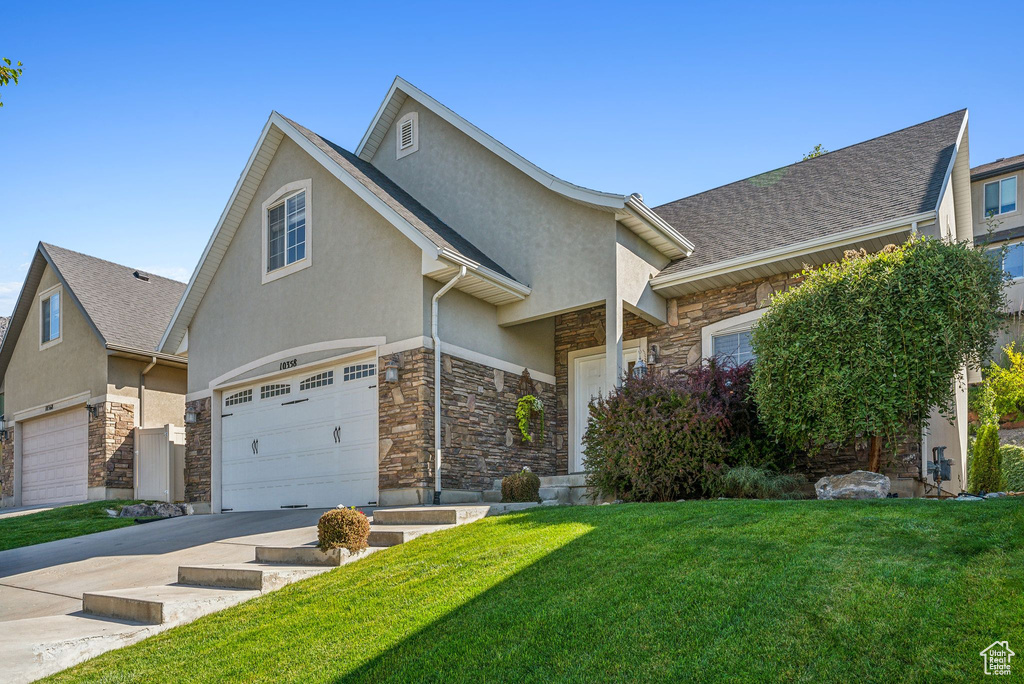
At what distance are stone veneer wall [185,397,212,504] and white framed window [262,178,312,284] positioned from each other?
2.93 meters

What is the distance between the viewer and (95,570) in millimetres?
9117

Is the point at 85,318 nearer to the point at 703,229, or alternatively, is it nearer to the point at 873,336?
the point at 703,229

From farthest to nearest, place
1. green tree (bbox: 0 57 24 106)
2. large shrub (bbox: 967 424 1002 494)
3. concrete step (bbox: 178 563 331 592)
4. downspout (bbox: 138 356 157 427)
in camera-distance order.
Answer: downspout (bbox: 138 356 157 427), large shrub (bbox: 967 424 1002 494), concrete step (bbox: 178 563 331 592), green tree (bbox: 0 57 24 106)

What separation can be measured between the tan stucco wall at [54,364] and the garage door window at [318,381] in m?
7.11

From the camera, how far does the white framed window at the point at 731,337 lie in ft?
38.5

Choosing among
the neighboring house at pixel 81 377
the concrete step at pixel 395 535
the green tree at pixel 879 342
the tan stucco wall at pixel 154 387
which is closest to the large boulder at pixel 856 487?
the green tree at pixel 879 342

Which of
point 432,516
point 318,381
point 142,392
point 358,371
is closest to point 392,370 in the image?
point 358,371

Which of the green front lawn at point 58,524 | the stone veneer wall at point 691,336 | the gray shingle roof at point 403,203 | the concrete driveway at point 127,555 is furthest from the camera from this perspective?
the green front lawn at point 58,524

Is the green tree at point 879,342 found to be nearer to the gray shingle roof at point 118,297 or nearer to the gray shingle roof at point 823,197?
the gray shingle roof at point 823,197

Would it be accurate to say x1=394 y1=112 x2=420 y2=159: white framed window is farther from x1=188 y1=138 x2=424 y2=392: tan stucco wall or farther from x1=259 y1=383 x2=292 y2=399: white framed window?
x1=259 y1=383 x2=292 y2=399: white framed window

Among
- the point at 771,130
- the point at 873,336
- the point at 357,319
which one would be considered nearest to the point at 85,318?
the point at 357,319

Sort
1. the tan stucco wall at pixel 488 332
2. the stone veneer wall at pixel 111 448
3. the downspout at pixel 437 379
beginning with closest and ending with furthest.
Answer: the downspout at pixel 437 379 < the tan stucco wall at pixel 488 332 < the stone veneer wall at pixel 111 448

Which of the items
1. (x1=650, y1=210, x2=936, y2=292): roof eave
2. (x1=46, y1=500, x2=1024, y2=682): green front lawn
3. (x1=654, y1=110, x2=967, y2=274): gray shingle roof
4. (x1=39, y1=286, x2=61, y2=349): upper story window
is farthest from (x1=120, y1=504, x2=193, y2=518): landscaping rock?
(x1=654, y1=110, x2=967, y2=274): gray shingle roof

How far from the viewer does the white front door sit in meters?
13.4
